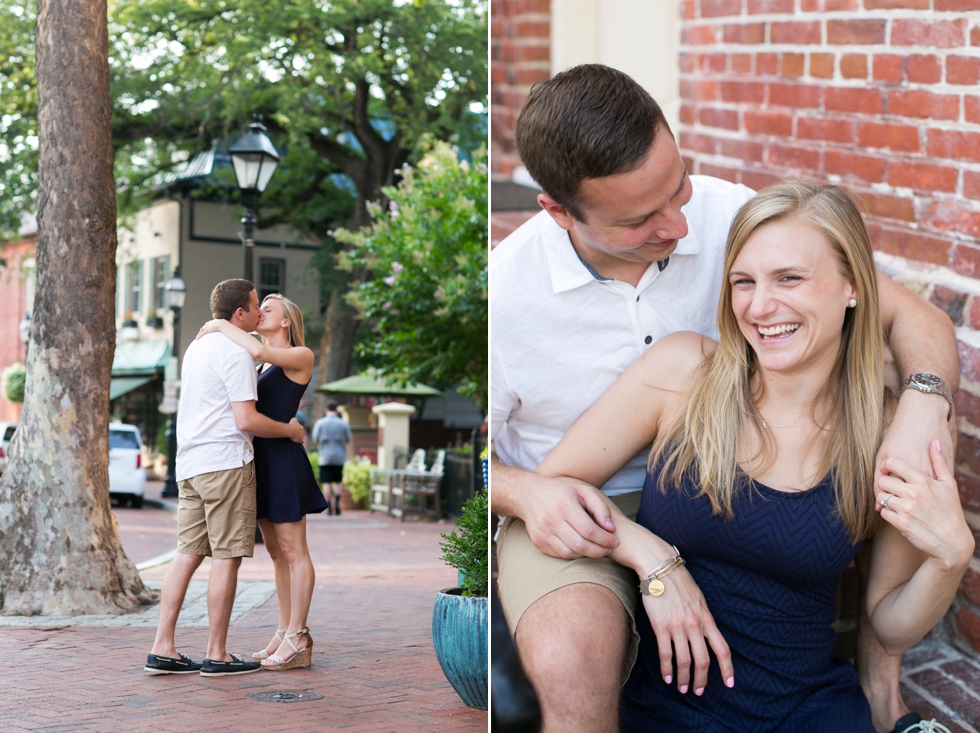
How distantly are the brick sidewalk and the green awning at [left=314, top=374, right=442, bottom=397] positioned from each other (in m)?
0.31

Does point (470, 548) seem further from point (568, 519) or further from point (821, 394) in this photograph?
point (821, 394)

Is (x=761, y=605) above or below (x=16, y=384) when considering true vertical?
below

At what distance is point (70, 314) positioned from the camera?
2.28 metres

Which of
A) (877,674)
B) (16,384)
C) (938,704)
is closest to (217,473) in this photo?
(16,384)

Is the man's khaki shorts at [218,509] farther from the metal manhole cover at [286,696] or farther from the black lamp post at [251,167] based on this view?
the black lamp post at [251,167]

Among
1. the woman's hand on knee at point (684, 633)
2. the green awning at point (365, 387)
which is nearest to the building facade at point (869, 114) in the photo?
the woman's hand on knee at point (684, 633)

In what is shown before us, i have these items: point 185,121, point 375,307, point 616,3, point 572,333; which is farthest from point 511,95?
point 572,333

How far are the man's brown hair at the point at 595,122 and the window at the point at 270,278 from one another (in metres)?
0.66

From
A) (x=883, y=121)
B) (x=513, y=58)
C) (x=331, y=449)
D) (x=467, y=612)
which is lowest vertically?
(x=467, y=612)

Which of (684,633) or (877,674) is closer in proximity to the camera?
(684,633)

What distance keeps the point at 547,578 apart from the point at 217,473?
734 millimetres

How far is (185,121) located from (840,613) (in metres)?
2.12

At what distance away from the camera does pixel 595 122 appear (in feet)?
6.44

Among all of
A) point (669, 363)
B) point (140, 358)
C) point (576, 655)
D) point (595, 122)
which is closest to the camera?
point (576, 655)
